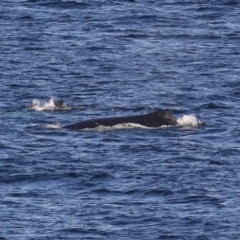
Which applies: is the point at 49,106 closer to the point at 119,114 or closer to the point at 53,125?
the point at 119,114

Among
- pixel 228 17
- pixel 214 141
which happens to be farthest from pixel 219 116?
pixel 228 17

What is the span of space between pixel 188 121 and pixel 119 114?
3.09 m

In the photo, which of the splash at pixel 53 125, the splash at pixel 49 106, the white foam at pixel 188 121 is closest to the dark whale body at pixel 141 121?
the splash at pixel 53 125

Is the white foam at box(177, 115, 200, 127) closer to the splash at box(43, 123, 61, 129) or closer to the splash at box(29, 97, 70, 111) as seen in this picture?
the splash at box(43, 123, 61, 129)

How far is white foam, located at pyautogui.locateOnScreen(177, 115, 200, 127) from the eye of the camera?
5408 cm

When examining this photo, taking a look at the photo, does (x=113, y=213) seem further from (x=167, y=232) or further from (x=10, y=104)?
(x=10, y=104)

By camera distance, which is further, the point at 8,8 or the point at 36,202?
the point at 8,8

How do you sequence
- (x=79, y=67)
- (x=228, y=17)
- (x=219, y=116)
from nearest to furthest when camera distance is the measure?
(x=219, y=116), (x=79, y=67), (x=228, y=17)

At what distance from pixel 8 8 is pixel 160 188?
39.0 m

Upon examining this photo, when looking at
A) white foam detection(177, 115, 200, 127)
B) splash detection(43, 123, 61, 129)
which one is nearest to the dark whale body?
splash detection(43, 123, 61, 129)

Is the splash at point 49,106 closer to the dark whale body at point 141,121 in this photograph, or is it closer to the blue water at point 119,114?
the blue water at point 119,114

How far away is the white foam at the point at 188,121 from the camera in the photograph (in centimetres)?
5408

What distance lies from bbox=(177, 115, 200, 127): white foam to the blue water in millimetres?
572

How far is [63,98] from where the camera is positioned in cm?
6012
